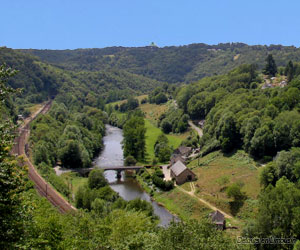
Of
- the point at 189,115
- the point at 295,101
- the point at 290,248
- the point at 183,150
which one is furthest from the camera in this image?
the point at 189,115

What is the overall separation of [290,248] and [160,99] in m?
132

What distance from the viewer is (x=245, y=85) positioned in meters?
115

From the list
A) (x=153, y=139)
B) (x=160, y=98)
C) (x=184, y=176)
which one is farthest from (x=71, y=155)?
(x=160, y=98)

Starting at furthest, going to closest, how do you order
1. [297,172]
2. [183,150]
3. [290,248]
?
[183,150] < [297,172] < [290,248]

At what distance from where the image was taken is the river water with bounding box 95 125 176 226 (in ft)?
183

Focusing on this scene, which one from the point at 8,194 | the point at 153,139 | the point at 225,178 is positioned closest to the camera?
the point at 8,194

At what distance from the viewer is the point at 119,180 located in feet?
245

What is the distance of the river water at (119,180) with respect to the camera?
55.7 metres

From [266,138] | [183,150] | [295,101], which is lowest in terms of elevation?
[183,150]

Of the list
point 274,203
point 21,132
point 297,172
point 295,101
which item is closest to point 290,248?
point 274,203

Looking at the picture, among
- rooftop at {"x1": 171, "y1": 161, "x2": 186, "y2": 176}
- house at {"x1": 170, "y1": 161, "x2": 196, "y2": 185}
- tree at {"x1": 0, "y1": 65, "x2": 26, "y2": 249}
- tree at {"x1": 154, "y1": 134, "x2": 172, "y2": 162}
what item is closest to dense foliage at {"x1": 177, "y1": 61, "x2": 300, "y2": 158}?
→ tree at {"x1": 154, "y1": 134, "x2": 172, "y2": 162}

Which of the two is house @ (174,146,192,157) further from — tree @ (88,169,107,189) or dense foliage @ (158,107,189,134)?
tree @ (88,169,107,189)

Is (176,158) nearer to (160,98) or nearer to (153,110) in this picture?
(153,110)

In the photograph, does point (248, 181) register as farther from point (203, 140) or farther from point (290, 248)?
point (203, 140)
